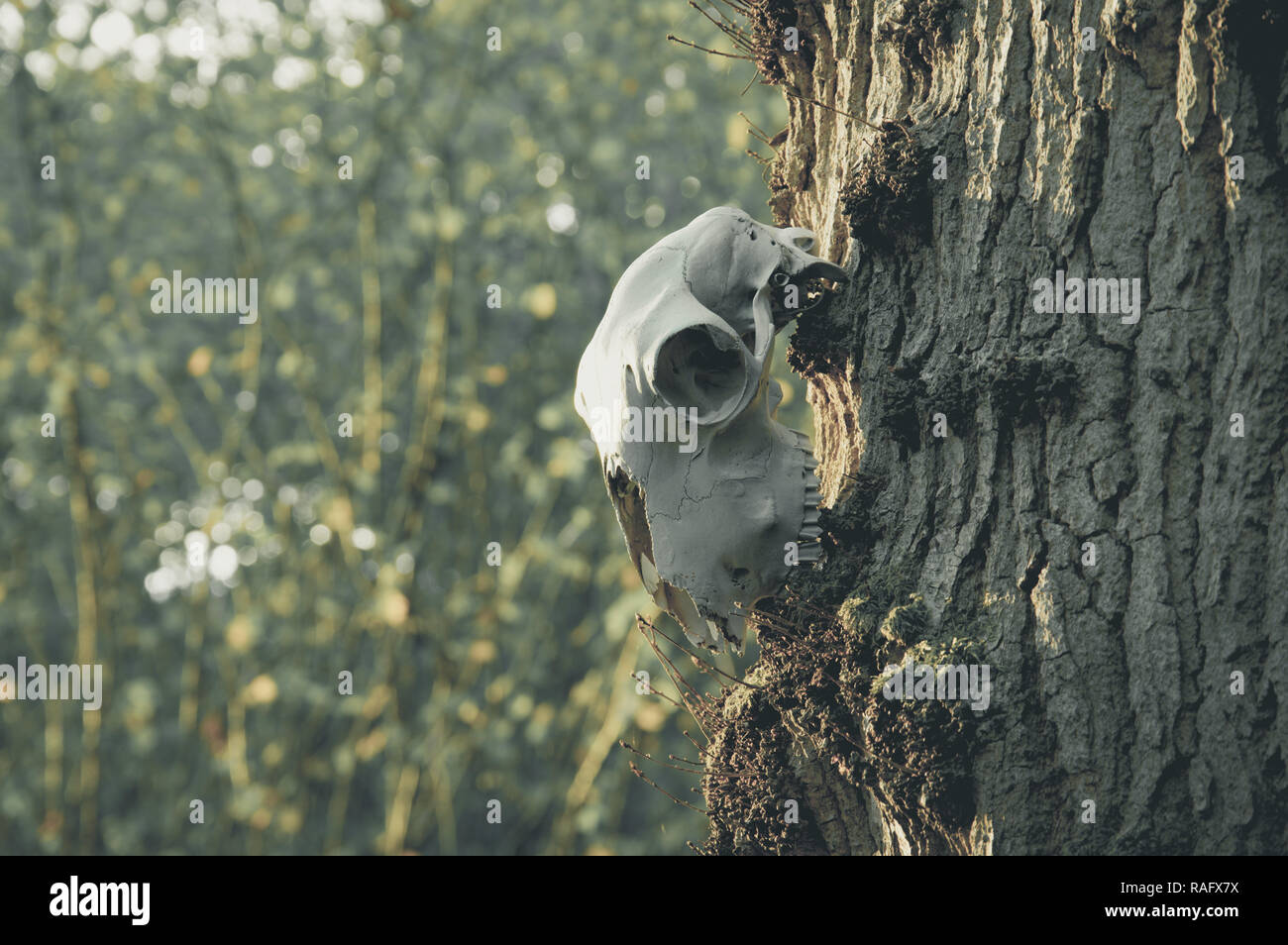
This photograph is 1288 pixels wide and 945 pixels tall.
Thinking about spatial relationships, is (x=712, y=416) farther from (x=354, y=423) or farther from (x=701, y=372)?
(x=354, y=423)

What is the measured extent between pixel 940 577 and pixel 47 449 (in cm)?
410

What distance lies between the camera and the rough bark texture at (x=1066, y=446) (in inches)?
62.4

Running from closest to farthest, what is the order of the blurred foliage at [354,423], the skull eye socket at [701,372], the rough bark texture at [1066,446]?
the rough bark texture at [1066,446] < the skull eye socket at [701,372] < the blurred foliage at [354,423]

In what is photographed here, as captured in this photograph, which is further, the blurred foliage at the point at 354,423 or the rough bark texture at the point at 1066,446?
the blurred foliage at the point at 354,423

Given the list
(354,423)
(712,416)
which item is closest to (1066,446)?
(712,416)

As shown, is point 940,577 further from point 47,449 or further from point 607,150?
point 47,449

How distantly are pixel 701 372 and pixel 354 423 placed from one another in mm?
3082

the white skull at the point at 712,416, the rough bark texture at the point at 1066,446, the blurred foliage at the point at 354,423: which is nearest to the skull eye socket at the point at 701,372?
the white skull at the point at 712,416

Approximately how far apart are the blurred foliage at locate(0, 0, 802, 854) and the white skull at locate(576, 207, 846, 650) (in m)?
2.46

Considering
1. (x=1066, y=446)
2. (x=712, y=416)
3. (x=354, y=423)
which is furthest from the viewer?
(x=354, y=423)

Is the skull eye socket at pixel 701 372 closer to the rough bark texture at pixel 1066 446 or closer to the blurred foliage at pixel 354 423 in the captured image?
the rough bark texture at pixel 1066 446

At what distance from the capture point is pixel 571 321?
468 centimetres

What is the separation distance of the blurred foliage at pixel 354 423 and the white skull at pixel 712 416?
2.46m

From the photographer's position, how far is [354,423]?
4641 millimetres
